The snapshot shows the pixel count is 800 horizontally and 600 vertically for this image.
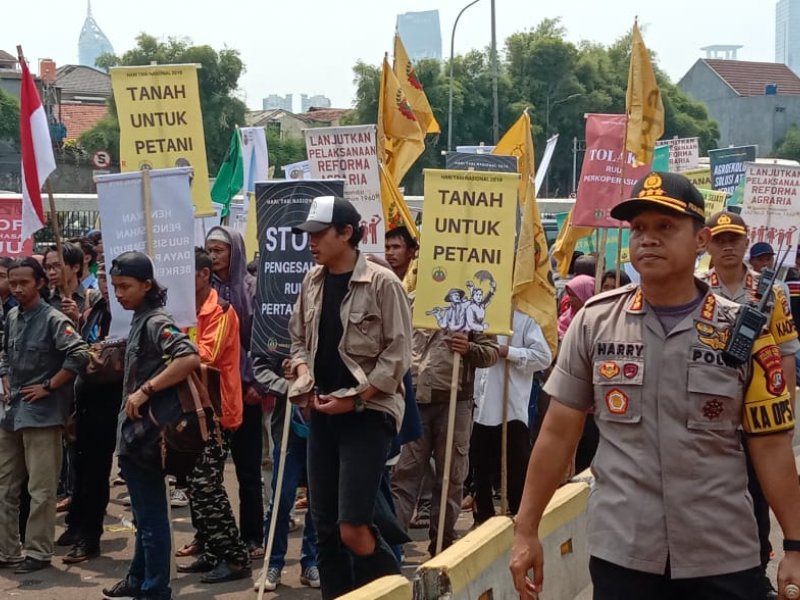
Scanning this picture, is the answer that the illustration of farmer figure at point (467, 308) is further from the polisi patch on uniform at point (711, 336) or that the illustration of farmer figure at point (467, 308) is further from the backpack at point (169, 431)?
the polisi patch on uniform at point (711, 336)

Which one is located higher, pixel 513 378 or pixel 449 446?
pixel 513 378

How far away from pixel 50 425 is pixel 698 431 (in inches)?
188

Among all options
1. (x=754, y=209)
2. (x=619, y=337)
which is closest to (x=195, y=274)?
(x=619, y=337)

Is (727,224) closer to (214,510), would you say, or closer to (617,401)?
(617,401)

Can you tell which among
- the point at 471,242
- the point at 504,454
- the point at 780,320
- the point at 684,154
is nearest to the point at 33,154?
the point at 471,242

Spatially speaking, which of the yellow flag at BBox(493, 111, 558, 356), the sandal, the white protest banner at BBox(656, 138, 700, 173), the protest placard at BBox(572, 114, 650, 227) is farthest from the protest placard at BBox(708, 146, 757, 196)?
the sandal

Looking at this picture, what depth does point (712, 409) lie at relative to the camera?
11.4 feet

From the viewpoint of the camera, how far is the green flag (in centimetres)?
1428

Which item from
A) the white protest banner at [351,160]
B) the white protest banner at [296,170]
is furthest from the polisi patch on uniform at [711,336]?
the white protest banner at [296,170]

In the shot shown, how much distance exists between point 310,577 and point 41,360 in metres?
1.99

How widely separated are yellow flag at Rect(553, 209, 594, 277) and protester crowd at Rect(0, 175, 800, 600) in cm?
233

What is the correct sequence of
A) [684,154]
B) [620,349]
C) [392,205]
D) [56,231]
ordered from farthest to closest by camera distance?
1. [684,154]
2. [392,205]
3. [56,231]
4. [620,349]

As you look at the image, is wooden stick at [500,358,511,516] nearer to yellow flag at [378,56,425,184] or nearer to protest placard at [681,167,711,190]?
yellow flag at [378,56,425,184]

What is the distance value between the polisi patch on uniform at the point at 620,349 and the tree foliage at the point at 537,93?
55195mm
